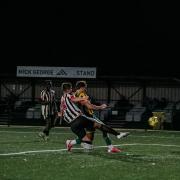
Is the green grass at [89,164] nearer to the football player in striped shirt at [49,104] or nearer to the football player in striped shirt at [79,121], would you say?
the football player in striped shirt at [79,121]

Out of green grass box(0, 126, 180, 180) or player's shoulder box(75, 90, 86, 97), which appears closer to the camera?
green grass box(0, 126, 180, 180)

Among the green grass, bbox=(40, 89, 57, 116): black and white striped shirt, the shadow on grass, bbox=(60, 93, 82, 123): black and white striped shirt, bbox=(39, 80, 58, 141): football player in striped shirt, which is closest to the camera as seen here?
the green grass

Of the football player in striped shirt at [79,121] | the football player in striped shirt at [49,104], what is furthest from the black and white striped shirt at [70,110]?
the football player in striped shirt at [49,104]

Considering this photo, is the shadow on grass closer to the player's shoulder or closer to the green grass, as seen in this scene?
the green grass

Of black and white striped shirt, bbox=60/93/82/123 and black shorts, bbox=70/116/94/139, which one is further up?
black and white striped shirt, bbox=60/93/82/123

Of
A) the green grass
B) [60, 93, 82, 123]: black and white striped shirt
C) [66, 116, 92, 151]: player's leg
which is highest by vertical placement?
[60, 93, 82, 123]: black and white striped shirt

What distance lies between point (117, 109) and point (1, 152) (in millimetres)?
23044

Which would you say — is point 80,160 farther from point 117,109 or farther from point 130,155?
point 117,109

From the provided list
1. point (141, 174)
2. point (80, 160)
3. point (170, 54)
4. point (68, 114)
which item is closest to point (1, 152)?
point (68, 114)

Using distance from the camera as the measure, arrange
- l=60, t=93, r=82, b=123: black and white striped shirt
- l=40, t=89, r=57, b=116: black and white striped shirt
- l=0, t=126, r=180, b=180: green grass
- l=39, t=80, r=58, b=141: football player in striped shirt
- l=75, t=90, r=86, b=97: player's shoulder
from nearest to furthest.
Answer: l=0, t=126, r=180, b=180: green grass, l=75, t=90, r=86, b=97: player's shoulder, l=60, t=93, r=82, b=123: black and white striped shirt, l=39, t=80, r=58, b=141: football player in striped shirt, l=40, t=89, r=57, b=116: black and white striped shirt

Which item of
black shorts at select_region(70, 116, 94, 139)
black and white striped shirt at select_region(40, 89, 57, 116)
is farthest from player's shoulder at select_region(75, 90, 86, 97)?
black and white striped shirt at select_region(40, 89, 57, 116)

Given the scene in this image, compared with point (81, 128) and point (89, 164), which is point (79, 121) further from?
point (89, 164)

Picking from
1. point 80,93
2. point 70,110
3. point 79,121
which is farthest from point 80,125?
point 80,93

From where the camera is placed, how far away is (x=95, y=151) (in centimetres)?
1817
